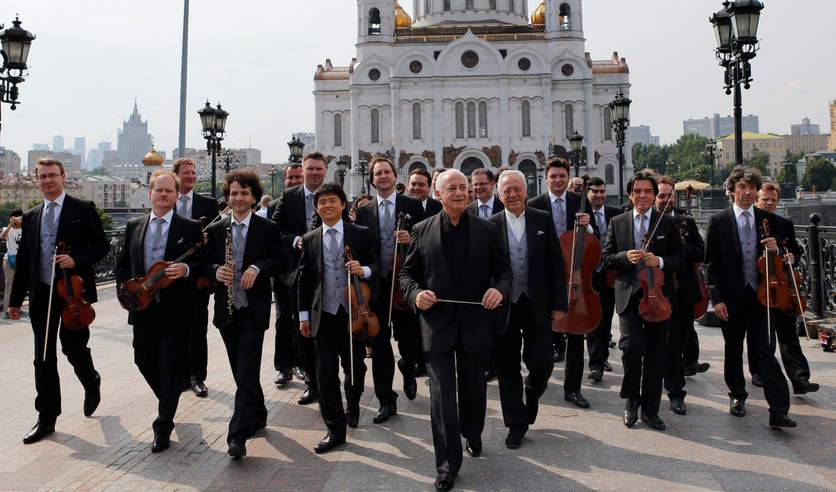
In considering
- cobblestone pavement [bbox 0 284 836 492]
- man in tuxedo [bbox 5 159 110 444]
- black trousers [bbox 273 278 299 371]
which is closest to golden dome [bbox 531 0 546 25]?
black trousers [bbox 273 278 299 371]

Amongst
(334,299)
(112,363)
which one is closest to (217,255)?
(334,299)

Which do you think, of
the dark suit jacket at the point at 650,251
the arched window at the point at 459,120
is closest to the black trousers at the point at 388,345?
the dark suit jacket at the point at 650,251

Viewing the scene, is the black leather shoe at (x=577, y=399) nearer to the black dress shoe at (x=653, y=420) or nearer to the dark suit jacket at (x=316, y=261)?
the black dress shoe at (x=653, y=420)

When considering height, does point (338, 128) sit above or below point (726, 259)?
above

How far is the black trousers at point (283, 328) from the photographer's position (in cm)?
678

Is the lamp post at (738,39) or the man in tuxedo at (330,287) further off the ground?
the lamp post at (738,39)

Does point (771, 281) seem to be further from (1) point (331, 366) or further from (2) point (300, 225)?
(2) point (300, 225)

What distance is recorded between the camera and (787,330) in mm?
5527

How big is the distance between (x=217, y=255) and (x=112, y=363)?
365 cm

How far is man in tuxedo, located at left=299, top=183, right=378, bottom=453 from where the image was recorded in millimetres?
4906

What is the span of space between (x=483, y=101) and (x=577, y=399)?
5488cm

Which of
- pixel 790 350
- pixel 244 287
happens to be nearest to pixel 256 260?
pixel 244 287

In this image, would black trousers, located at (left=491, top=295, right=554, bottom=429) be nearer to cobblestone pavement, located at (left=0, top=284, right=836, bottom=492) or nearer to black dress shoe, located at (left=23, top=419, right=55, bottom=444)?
cobblestone pavement, located at (left=0, top=284, right=836, bottom=492)

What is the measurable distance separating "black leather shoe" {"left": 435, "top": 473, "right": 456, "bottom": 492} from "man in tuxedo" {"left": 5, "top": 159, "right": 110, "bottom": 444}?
3206mm
